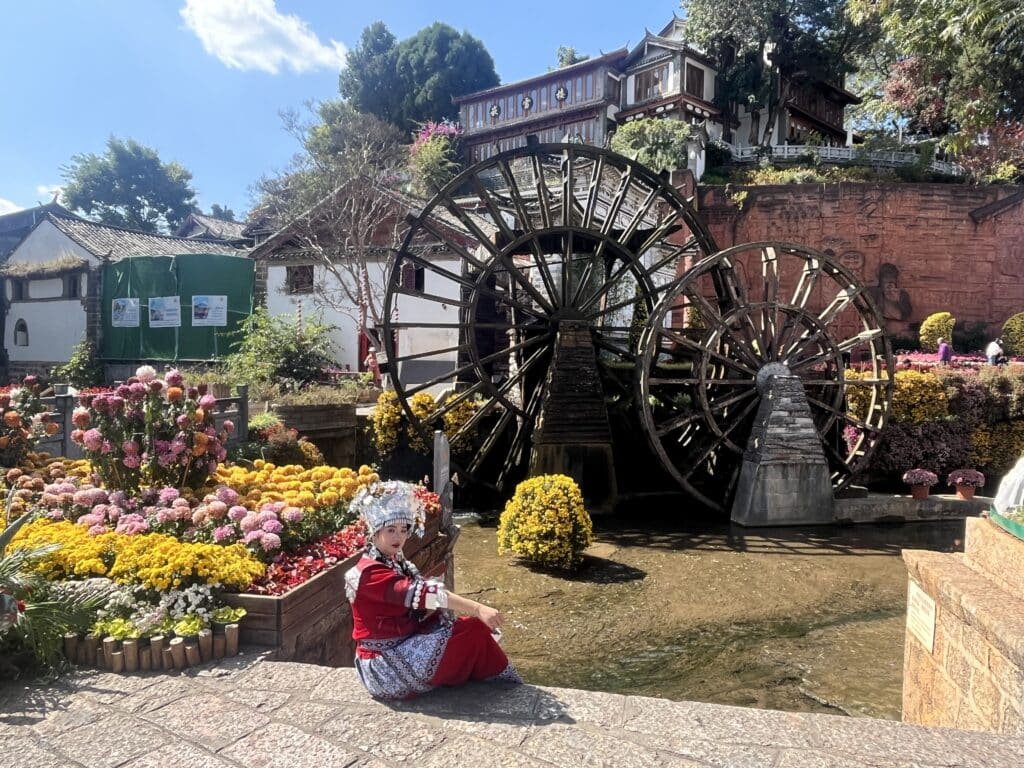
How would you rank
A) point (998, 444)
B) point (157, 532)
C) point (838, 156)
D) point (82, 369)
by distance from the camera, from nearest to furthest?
1. point (157, 532)
2. point (998, 444)
3. point (82, 369)
4. point (838, 156)

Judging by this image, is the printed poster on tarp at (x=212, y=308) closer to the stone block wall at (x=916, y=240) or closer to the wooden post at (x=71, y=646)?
the stone block wall at (x=916, y=240)

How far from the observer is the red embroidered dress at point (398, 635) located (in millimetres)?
2664

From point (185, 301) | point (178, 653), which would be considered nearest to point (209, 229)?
point (185, 301)

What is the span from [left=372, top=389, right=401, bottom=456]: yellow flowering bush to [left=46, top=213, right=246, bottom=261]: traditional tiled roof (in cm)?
1154

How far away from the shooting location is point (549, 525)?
7.69m

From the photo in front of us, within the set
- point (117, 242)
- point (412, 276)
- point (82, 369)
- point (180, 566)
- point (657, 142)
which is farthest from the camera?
point (657, 142)

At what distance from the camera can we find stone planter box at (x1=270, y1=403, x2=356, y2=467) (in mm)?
11008

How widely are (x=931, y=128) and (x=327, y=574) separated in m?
30.8

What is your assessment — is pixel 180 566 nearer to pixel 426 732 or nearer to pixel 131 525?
pixel 131 525

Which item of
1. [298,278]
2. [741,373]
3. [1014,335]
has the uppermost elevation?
[298,278]

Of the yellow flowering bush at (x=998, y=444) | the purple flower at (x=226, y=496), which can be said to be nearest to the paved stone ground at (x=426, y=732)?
the purple flower at (x=226, y=496)

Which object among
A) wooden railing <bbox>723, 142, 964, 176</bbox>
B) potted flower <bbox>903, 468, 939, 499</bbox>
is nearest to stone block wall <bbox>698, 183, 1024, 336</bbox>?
wooden railing <bbox>723, 142, 964, 176</bbox>

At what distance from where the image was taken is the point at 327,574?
3.72m

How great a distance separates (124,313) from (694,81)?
22013mm
